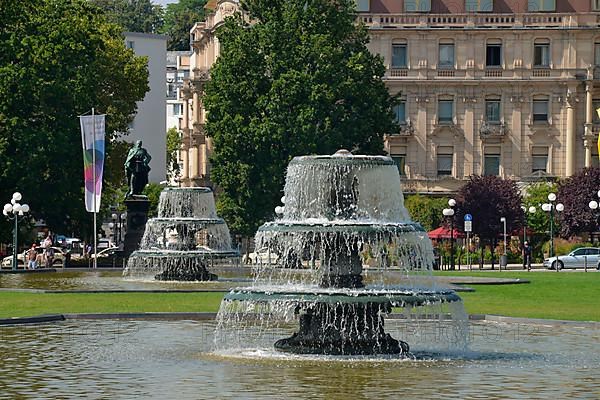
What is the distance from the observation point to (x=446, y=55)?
10650 cm

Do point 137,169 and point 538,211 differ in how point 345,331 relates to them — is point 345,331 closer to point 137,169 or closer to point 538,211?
point 137,169

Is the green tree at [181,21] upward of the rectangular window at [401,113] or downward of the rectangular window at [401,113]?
upward

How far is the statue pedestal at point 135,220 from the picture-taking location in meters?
69.6

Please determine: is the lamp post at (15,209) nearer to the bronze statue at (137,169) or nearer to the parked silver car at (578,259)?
the bronze statue at (137,169)

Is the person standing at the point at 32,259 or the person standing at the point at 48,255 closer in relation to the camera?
the person standing at the point at 32,259

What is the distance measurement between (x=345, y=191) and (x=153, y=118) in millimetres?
126512

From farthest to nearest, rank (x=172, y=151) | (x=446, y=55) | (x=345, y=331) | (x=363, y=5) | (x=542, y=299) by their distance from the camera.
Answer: (x=172, y=151) → (x=363, y=5) → (x=446, y=55) → (x=542, y=299) → (x=345, y=331)

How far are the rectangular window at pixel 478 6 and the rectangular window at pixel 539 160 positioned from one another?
9624 mm

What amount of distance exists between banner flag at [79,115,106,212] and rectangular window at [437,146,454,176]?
144 feet

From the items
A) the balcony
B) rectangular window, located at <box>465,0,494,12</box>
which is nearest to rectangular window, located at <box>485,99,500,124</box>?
the balcony

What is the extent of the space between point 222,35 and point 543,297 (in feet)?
144

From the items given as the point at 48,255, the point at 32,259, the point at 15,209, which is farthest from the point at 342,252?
the point at 48,255

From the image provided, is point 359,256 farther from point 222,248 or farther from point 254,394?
point 222,248

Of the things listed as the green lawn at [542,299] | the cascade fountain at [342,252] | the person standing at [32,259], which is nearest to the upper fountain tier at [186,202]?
the green lawn at [542,299]
